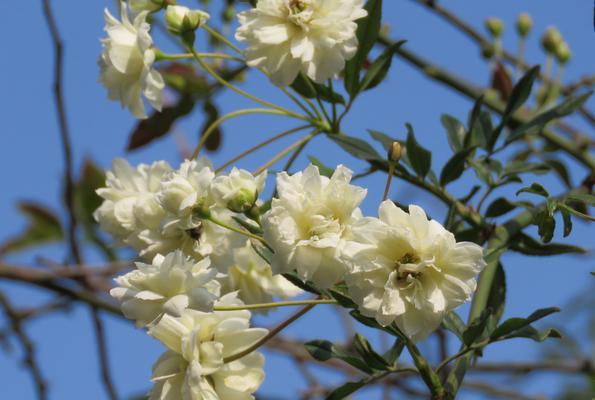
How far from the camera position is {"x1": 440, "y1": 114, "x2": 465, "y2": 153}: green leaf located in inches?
63.4

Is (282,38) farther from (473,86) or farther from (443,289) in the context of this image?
(473,86)

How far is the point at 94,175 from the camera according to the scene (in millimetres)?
2668

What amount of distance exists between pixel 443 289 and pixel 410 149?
1.24 feet

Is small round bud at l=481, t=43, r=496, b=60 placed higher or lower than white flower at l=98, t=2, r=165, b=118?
lower

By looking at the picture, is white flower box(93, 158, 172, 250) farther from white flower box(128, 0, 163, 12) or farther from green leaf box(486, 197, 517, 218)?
green leaf box(486, 197, 517, 218)

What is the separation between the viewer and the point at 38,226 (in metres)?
2.93

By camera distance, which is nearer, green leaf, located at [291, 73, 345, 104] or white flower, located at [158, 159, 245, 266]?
white flower, located at [158, 159, 245, 266]

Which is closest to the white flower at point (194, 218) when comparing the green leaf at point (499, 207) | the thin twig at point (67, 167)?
the green leaf at point (499, 207)

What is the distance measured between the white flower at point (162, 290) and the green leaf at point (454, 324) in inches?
11.4

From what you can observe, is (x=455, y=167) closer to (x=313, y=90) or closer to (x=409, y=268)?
(x=313, y=90)

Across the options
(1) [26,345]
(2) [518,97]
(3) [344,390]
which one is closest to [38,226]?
(1) [26,345]

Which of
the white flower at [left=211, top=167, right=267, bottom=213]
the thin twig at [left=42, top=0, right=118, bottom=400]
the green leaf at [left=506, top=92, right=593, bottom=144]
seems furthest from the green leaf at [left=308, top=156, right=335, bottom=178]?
the thin twig at [left=42, top=0, right=118, bottom=400]

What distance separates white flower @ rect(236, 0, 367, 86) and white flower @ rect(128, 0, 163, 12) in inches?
7.0

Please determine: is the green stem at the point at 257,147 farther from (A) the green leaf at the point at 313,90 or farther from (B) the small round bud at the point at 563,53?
(B) the small round bud at the point at 563,53
